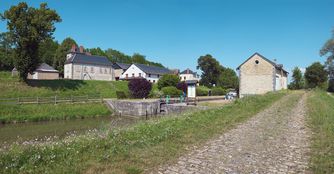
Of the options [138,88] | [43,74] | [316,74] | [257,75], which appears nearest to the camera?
[138,88]

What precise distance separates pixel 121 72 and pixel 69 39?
19.2 m

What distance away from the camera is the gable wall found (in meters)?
37.6

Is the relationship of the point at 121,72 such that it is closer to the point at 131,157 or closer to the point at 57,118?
the point at 57,118

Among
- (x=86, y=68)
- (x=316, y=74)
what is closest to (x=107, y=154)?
(x=86, y=68)

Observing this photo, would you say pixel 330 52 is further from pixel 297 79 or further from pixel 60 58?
pixel 60 58

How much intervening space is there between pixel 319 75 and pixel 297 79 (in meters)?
6.50

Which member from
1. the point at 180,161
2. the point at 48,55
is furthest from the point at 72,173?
the point at 48,55

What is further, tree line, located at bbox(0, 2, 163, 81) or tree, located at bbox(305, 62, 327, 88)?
tree, located at bbox(305, 62, 327, 88)

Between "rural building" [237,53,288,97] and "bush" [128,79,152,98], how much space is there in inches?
594

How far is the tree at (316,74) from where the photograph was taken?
5627 centimetres

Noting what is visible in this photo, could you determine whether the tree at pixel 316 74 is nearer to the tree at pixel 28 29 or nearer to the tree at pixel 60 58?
the tree at pixel 28 29

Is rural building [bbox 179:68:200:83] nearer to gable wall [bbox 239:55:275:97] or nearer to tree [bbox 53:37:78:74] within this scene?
tree [bbox 53:37:78:74]

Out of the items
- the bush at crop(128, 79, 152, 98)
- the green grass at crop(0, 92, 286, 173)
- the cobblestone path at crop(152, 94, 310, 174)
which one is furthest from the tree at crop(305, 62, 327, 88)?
the green grass at crop(0, 92, 286, 173)

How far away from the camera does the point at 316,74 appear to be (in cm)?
5722
